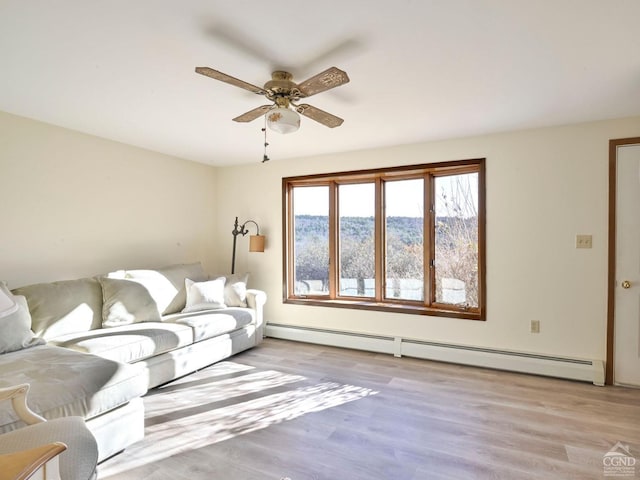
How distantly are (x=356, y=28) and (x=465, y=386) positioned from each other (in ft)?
9.92

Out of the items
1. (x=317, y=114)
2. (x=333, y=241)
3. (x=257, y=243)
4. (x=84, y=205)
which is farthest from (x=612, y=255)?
(x=84, y=205)

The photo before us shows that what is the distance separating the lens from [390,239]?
13.8ft

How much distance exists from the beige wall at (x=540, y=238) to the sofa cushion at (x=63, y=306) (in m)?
2.61

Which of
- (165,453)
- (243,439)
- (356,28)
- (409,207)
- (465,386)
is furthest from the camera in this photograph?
(409,207)

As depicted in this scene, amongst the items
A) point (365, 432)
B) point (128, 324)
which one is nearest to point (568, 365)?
point (365, 432)

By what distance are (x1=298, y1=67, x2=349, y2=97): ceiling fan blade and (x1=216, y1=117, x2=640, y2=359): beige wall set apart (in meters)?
1.44

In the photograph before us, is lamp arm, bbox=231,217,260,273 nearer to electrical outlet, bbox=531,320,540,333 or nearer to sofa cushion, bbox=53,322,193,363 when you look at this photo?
sofa cushion, bbox=53,322,193,363

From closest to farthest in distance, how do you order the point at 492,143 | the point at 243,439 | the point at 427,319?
the point at 243,439, the point at 492,143, the point at 427,319

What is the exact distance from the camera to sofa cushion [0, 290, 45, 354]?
2.29 m

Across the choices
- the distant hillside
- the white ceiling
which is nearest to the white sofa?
the distant hillside

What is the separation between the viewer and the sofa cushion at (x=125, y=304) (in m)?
3.11

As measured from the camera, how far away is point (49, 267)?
321 centimetres

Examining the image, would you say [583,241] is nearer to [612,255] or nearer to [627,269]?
[612,255]

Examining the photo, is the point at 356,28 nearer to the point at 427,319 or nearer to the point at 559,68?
the point at 559,68
